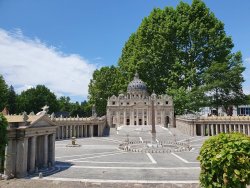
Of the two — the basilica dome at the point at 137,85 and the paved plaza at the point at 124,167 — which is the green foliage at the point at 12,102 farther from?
the paved plaza at the point at 124,167

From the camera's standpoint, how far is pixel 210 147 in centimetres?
1591

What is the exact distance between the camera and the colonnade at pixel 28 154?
A: 98.2ft

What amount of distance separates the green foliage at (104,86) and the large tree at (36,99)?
18.8 m

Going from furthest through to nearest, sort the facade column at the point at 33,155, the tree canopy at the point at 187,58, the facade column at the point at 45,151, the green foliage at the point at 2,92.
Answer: the green foliage at the point at 2,92 < the tree canopy at the point at 187,58 < the facade column at the point at 45,151 < the facade column at the point at 33,155

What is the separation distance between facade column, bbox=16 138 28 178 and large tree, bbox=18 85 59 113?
80.6 m

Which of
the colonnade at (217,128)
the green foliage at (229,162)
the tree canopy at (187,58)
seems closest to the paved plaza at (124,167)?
the green foliage at (229,162)

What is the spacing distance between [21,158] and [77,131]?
48.1 metres

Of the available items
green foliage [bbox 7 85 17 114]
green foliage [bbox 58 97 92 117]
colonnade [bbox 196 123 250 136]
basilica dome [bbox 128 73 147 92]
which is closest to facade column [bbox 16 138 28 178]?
colonnade [bbox 196 123 250 136]

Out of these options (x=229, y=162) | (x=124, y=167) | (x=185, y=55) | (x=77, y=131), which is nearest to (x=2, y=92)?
(x=77, y=131)

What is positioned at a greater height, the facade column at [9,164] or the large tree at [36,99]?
the large tree at [36,99]

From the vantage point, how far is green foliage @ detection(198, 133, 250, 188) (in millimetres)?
14898

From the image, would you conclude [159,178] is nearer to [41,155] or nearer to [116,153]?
[41,155]

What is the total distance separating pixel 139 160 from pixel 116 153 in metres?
7.68

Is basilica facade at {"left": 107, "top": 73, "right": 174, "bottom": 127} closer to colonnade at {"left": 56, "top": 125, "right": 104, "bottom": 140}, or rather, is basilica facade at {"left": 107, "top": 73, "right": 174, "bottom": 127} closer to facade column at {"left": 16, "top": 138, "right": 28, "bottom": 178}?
colonnade at {"left": 56, "top": 125, "right": 104, "bottom": 140}
